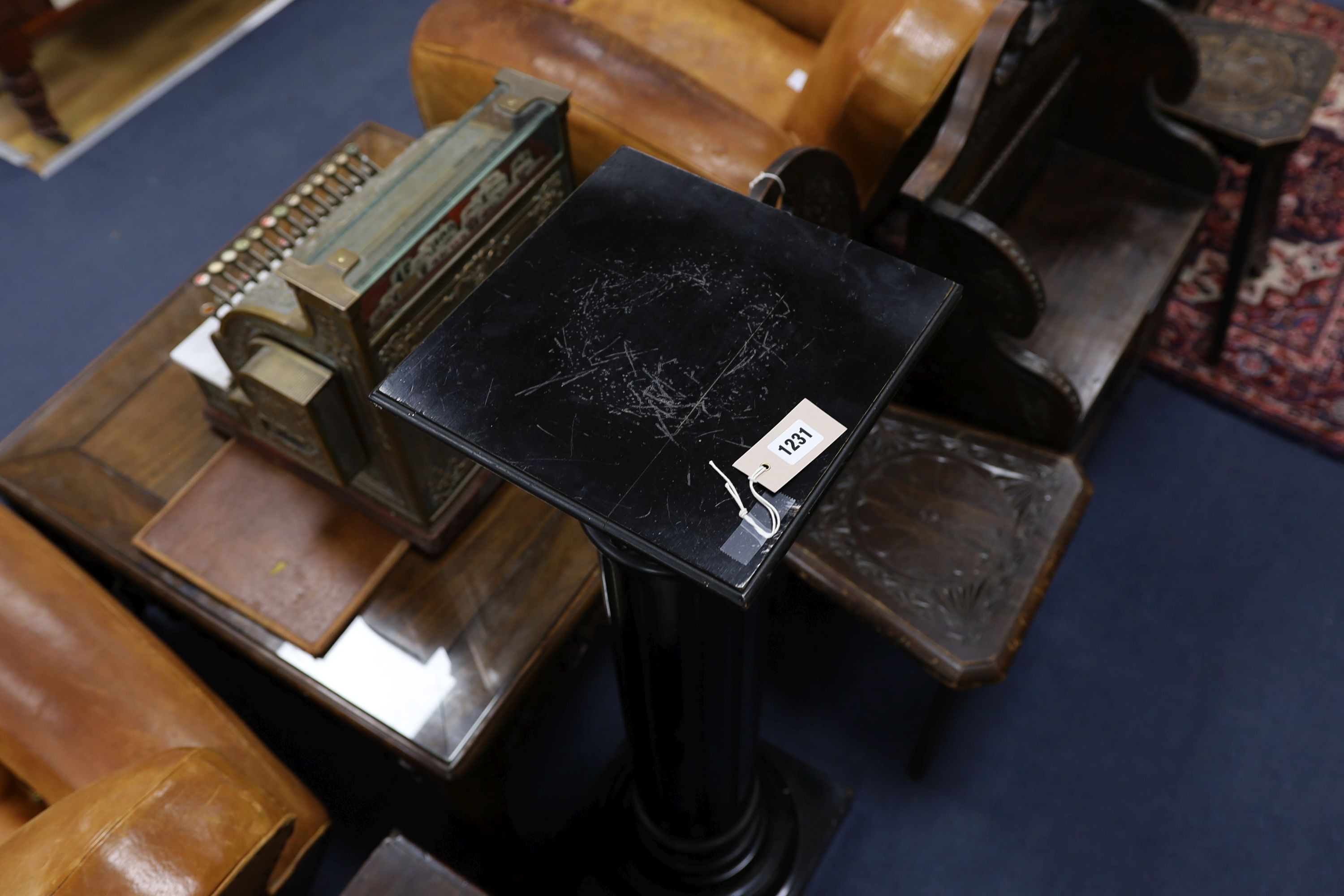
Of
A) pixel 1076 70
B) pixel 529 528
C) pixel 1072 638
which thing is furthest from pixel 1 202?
pixel 1072 638

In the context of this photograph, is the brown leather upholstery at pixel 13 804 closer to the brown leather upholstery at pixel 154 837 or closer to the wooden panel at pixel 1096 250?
the brown leather upholstery at pixel 154 837

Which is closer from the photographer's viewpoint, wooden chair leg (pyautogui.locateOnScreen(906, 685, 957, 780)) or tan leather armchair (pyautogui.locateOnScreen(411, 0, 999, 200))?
tan leather armchair (pyautogui.locateOnScreen(411, 0, 999, 200))

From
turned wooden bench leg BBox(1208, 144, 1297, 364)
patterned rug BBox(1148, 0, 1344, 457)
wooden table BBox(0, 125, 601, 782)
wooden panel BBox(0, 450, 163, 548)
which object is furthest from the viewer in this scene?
patterned rug BBox(1148, 0, 1344, 457)

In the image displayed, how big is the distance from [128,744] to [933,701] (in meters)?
1.28

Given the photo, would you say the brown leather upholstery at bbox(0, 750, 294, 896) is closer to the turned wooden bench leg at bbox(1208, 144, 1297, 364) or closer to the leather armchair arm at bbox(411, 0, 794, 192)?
the leather armchair arm at bbox(411, 0, 794, 192)

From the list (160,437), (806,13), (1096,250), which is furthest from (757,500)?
(806,13)

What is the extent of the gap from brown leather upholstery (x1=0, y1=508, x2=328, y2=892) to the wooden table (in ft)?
0.70

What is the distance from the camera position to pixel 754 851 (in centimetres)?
174

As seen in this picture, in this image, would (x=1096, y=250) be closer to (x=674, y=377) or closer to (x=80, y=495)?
(x=674, y=377)

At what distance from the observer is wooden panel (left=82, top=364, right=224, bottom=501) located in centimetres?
187

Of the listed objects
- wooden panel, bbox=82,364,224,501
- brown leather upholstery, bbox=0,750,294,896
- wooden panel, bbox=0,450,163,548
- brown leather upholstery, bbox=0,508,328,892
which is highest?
brown leather upholstery, bbox=0,750,294,896

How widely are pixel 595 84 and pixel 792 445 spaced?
1.23 meters

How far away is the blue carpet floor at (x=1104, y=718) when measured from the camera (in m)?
1.93

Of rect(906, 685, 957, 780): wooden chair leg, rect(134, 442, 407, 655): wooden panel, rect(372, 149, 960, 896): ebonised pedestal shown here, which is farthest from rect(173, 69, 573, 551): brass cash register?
rect(906, 685, 957, 780): wooden chair leg
